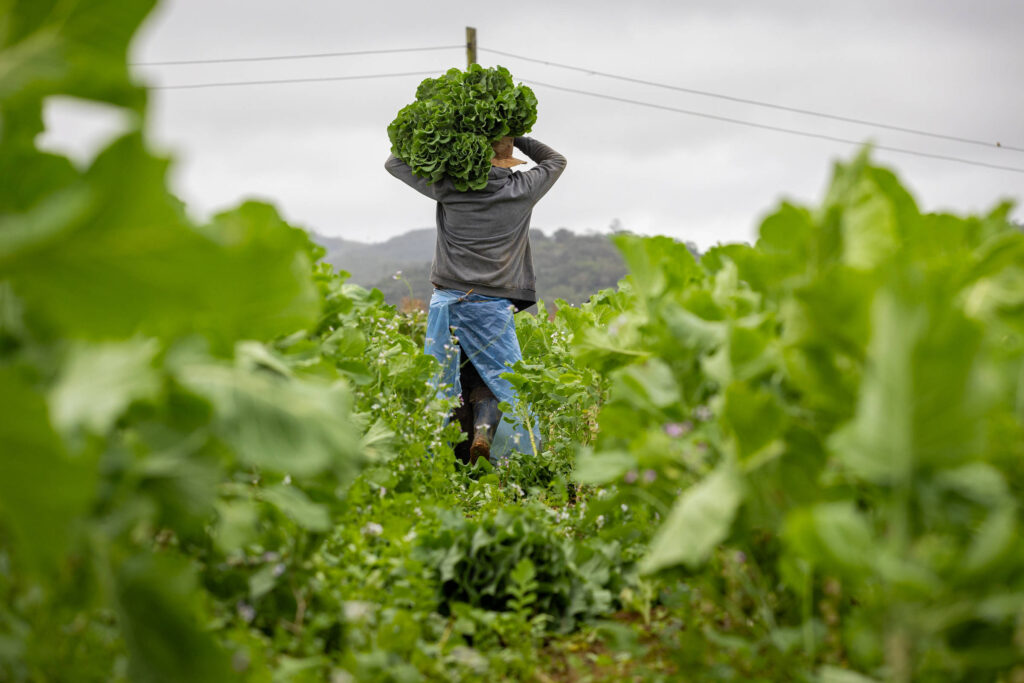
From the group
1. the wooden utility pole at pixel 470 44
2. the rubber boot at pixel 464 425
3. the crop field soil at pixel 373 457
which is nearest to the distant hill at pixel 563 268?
the wooden utility pole at pixel 470 44

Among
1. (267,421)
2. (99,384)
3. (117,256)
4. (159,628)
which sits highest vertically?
(117,256)

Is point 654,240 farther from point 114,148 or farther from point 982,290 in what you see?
point 114,148

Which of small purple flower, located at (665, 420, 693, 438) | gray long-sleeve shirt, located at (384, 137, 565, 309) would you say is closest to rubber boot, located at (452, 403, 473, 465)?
gray long-sleeve shirt, located at (384, 137, 565, 309)

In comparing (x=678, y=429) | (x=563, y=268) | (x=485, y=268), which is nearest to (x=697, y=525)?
(x=678, y=429)

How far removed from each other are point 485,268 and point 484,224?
318 millimetres

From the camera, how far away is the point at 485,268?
5.70 metres

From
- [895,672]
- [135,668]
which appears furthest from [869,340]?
[135,668]

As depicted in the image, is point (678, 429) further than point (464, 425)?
No

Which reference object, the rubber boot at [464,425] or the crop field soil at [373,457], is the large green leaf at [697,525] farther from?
the rubber boot at [464,425]

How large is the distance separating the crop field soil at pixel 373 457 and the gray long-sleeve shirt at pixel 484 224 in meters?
3.58

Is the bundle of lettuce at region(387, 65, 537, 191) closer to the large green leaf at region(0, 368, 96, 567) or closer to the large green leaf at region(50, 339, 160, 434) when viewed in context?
the large green leaf at region(50, 339, 160, 434)

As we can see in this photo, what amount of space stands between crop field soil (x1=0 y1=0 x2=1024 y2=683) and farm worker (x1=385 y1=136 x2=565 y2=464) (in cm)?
353

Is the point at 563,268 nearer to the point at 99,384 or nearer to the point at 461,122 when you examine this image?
the point at 461,122

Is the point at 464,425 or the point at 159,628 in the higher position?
the point at 159,628
